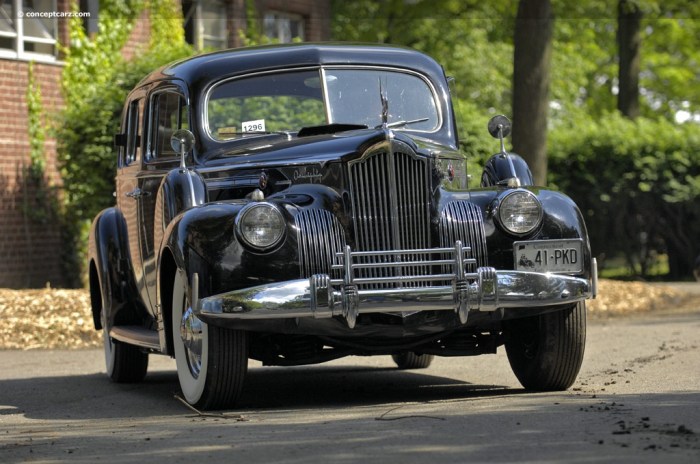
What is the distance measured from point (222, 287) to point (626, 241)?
15732mm

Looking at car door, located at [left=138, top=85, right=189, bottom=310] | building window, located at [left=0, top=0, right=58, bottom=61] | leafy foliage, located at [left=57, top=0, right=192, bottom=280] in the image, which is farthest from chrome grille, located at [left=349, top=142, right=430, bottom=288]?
building window, located at [left=0, top=0, right=58, bottom=61]

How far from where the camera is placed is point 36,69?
18.5 metres

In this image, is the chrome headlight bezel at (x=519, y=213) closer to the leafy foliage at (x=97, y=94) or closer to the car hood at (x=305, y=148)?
the car hood at (x=305, y=148)

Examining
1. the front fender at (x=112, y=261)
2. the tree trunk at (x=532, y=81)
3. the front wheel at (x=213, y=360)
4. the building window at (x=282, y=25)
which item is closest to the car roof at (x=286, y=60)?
the front fender at (x=112, y=261)

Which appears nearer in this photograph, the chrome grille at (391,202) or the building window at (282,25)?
the chrome grille at (391,202)

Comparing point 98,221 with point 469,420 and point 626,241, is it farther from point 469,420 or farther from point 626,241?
point 626,241

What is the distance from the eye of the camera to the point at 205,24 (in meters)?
22.6

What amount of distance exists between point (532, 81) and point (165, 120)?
8.90 metres

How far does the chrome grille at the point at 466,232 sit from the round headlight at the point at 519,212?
0.13 metres

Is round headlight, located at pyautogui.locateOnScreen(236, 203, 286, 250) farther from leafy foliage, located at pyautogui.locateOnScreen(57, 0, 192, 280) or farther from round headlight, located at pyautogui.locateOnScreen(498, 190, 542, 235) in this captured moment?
leafy foliage, located at pyautogui.locateOnScreen(57, 0, 192, 280)

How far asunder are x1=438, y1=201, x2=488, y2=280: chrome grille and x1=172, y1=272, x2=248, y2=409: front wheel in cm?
119

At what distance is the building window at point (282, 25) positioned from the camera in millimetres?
24047

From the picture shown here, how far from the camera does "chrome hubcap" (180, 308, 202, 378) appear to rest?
7323mm

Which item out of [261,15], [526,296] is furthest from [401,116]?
[261,15]
